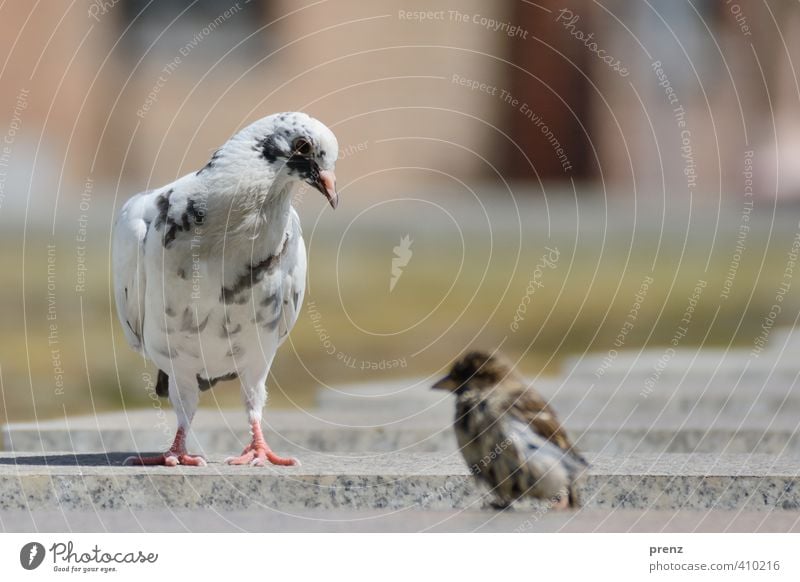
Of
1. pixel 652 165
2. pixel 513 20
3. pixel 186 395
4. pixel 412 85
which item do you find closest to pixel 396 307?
pixel 412 85

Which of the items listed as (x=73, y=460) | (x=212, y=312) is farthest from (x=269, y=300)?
(x=73, y=460)

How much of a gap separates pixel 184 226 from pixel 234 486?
1.02 m

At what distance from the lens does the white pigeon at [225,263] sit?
5.83 metres

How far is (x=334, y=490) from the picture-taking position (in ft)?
19.8

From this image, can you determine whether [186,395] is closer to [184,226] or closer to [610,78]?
[184,226]

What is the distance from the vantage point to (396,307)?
15.5m
